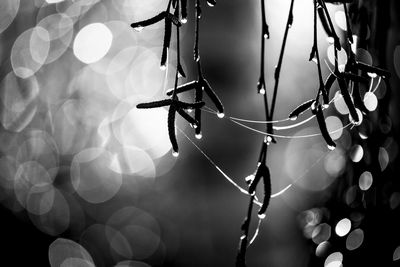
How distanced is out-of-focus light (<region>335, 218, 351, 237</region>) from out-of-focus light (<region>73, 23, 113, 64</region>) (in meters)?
4.61

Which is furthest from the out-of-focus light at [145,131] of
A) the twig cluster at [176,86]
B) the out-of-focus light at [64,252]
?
the twig cluster at [176,86]

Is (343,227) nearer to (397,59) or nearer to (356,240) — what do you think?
(356,240)

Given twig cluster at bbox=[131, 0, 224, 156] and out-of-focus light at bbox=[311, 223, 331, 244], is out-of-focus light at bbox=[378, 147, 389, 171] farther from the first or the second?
twig cluster at bbox=[131, 0, 224, 156]


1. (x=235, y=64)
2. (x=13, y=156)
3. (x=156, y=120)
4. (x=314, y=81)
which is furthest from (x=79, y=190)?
(x=314, y=81)

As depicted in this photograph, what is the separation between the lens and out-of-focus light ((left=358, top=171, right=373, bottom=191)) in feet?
3.45

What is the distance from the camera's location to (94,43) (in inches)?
226

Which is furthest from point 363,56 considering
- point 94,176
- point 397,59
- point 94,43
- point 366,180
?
point 94,43

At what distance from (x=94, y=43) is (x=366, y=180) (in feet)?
17.0

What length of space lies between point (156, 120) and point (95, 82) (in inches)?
33.6

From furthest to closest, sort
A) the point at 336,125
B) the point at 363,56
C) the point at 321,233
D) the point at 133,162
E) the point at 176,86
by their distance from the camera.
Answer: the point at 133,162 → the point at 336,125 → the point at 321,233 → the point at 363,56 → the point at 176,86

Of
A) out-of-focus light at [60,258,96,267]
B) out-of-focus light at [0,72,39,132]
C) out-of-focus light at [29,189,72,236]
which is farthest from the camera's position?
out-of-focus light at [29,189,72,236]

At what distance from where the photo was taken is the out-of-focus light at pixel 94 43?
540 centimetres

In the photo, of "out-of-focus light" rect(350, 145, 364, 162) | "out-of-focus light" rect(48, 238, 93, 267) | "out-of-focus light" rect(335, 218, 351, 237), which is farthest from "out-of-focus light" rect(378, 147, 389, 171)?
"out-of-focus light" rect(48, 238, 93, 267)

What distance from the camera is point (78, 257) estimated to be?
460cm
